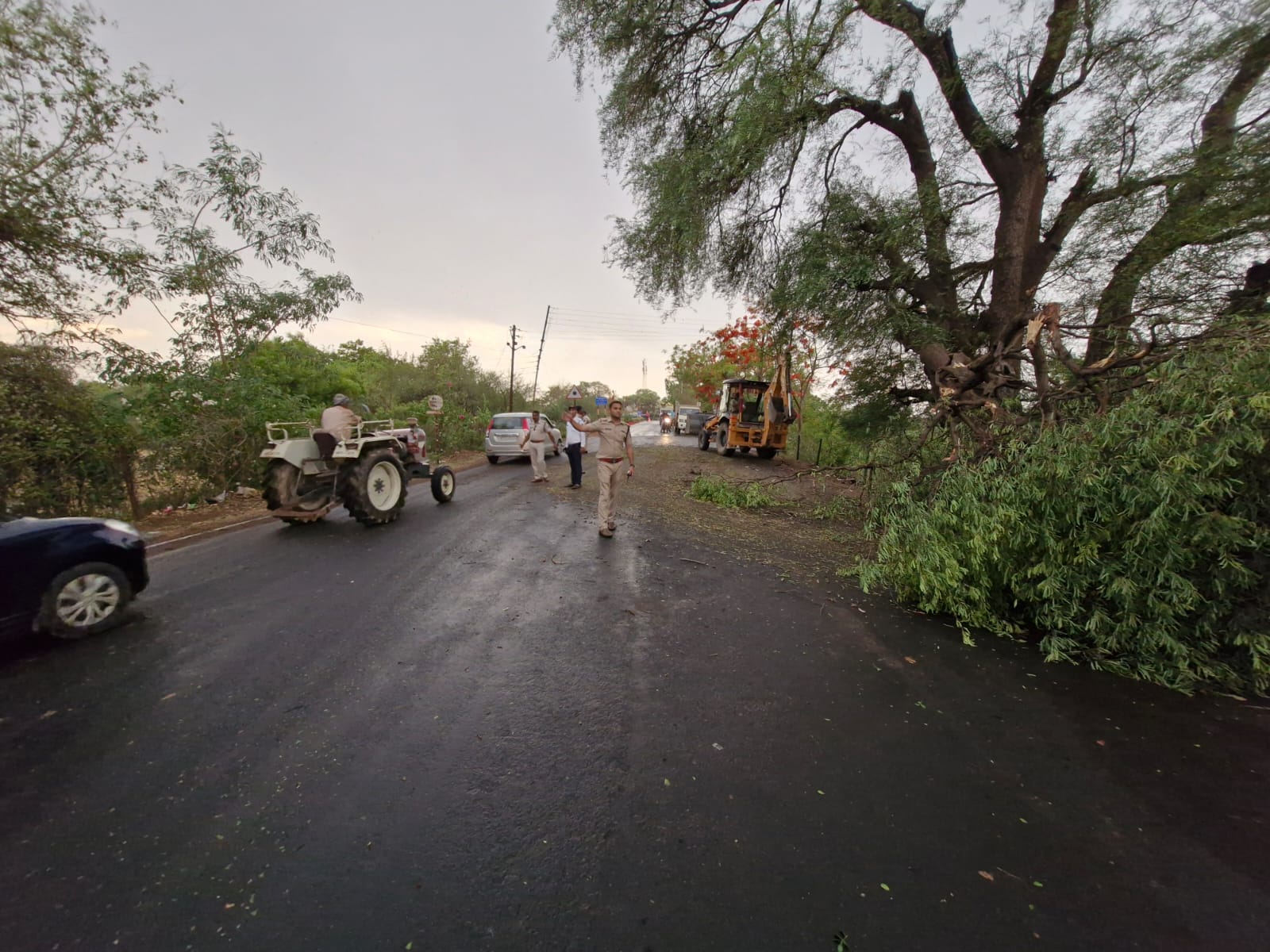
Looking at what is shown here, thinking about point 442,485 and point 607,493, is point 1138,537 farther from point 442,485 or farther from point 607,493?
point 442,485

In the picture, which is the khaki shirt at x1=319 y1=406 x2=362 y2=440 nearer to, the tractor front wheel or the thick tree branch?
the tractor front wheel

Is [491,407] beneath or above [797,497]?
above

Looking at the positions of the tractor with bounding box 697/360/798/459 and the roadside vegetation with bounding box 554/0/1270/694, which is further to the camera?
the tractor with bounding box 697/360/798/459

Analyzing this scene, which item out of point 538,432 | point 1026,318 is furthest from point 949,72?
point 538,432

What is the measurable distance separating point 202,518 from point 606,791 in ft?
27.7

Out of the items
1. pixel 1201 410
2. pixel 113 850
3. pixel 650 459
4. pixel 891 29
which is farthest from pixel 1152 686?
pixel 650 459

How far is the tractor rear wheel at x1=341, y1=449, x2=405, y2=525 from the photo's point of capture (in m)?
6.82

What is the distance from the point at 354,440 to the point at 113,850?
5818mm

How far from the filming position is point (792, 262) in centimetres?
896

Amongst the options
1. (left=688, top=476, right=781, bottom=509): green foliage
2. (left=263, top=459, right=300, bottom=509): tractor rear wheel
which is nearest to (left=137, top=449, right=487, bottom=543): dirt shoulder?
(left=263, top=459, right=300, bottom=509): tractor rear wheel

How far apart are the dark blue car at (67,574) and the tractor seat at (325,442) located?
10.3 feet

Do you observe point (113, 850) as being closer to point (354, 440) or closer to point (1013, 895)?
point (1013, 895)

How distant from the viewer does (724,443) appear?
17.8 metres

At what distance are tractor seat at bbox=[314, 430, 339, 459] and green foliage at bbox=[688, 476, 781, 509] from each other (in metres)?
6.11
